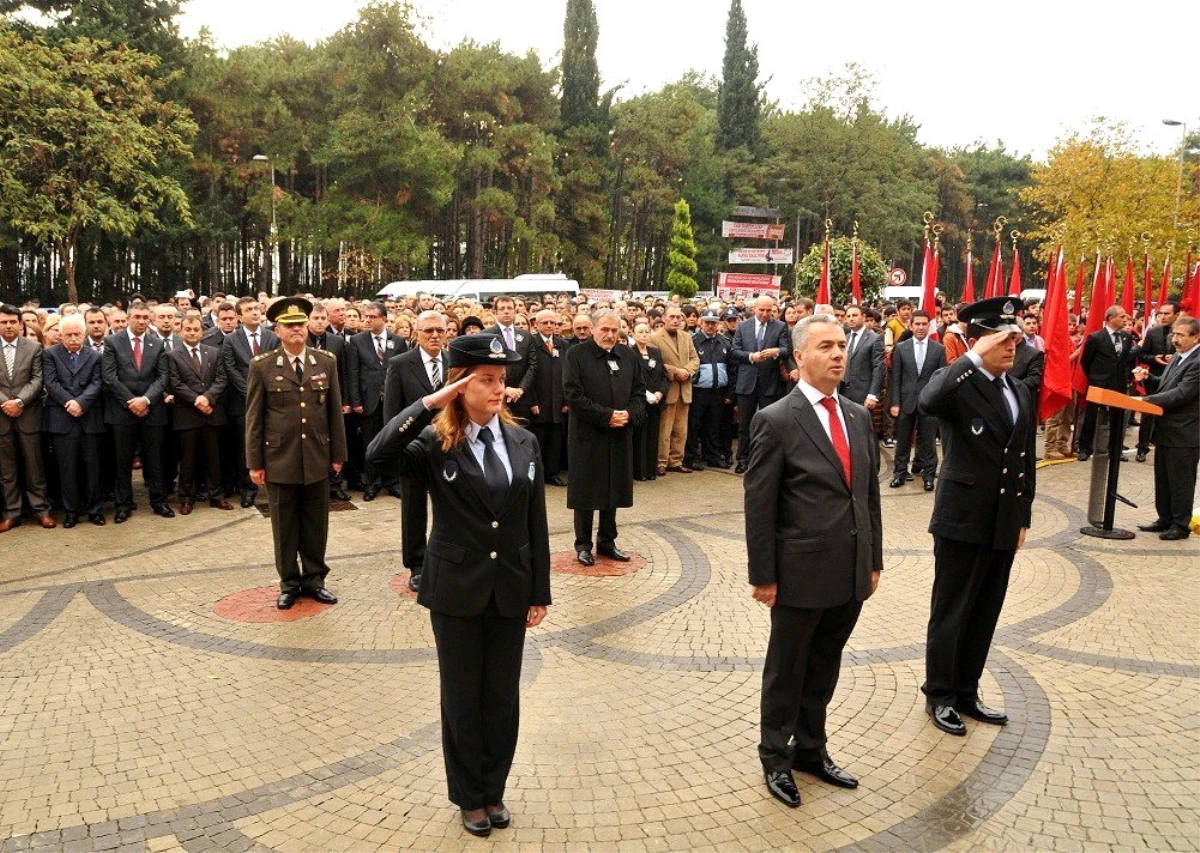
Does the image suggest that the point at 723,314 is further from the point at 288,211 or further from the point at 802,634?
the point at 288,211

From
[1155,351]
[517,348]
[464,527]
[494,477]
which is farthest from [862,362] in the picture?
[464,527]

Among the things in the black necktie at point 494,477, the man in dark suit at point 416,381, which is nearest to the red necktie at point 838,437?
the black necktie at point 494,477

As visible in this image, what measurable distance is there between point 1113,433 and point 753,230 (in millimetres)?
44678

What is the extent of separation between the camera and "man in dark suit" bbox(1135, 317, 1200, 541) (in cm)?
899

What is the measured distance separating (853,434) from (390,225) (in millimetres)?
34183

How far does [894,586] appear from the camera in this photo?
7.51m

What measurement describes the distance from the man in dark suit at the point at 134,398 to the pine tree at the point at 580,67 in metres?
42.9

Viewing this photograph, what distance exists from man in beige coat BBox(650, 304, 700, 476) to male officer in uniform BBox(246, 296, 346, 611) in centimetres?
586

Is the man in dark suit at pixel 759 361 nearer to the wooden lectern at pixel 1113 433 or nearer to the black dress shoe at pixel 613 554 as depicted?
the wooden lectern at pixel 1113 433

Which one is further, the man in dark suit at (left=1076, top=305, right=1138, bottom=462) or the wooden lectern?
the man in dark suit at (left=1076, top=305, right=1138, bottom=462)

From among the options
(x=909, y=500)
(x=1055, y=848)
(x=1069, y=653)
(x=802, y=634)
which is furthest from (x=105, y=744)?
(x=909, y=500)

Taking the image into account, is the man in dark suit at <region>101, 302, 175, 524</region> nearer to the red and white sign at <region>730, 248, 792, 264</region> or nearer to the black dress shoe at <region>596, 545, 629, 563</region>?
the black dress shoe at <region>596, 545, 629, 563</region>

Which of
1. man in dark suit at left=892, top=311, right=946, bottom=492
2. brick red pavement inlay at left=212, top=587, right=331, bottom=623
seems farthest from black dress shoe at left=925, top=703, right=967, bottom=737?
man in dark suit at left=892, top=311, right=946, bottom=492

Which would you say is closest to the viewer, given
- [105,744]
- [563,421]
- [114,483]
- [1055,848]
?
[1055,848]
